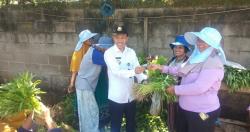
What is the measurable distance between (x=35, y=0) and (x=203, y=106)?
4.46 m

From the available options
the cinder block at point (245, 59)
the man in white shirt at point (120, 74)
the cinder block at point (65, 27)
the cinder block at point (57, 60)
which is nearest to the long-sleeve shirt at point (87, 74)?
the man in white shirt at point (120, 74)

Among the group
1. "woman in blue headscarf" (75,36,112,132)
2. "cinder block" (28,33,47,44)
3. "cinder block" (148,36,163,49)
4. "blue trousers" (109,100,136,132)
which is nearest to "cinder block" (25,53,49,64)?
"cinder block" (28,33,47,44)

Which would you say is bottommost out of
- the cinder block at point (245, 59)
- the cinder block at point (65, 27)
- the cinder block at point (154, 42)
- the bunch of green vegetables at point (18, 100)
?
the bunch of green vegetables at point (18, 100)

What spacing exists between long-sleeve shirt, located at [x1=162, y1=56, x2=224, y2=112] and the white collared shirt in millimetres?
745

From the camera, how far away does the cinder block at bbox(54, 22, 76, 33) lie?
701cm

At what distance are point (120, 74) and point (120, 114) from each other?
0.68 meters

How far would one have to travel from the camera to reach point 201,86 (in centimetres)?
424

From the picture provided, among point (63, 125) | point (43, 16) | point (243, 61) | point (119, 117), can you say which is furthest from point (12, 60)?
point (243, 61)

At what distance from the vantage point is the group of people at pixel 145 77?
4.31 meters

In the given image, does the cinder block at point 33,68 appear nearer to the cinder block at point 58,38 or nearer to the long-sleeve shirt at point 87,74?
the cinder block at point 58,38

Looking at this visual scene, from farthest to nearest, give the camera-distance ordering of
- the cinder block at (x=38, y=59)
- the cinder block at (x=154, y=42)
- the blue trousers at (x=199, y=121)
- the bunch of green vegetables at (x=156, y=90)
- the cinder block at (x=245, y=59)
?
the cinder block at (x=38, y=59)
the cinder block at (x=154, y=42)
the cinder block at (x=245, y=59)
the bunch of green vegetables at (x=156, y=90)
the blue trousers at (x=199, y=121)

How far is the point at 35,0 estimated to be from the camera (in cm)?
743

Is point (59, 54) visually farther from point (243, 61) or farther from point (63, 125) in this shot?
point (243, 61)

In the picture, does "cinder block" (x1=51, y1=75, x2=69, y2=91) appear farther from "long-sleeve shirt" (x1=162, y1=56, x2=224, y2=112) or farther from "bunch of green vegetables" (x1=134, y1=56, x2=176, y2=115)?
"long-sleeve shirt" (x1=162, y1=56, x2=224, y2=112)
